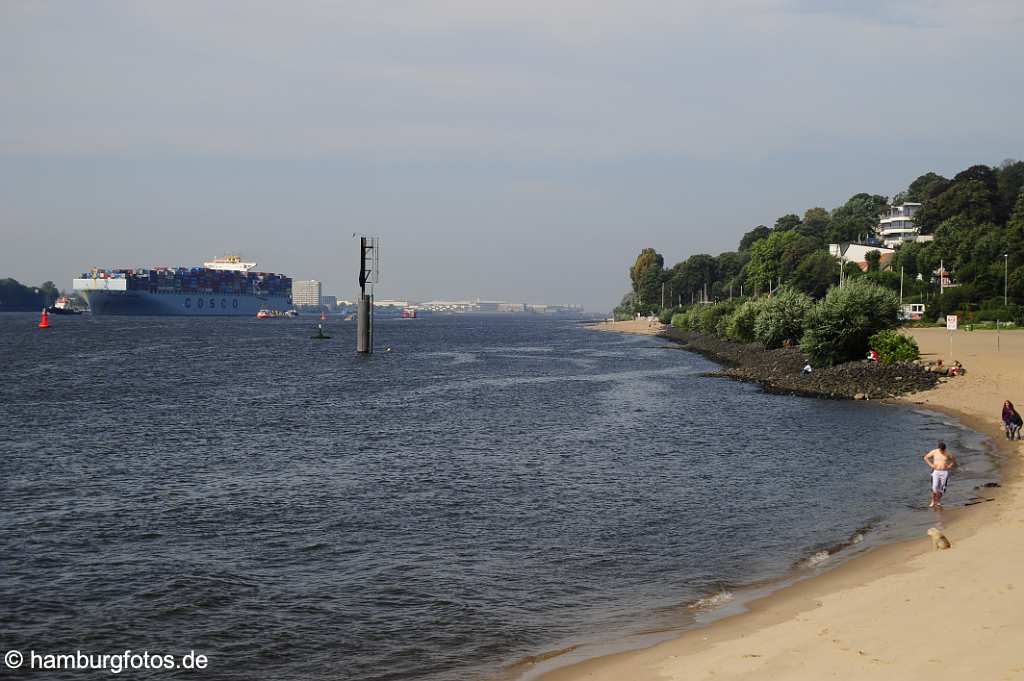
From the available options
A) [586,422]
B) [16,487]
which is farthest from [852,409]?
[16,487]

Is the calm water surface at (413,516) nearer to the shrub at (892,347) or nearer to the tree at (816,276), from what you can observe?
the shrub at (892,347)

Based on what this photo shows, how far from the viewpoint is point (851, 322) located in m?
72.1

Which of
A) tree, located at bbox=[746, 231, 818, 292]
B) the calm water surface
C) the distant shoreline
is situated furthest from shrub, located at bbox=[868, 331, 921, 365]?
tree, located at bbox=[746, 231, 818, 292]

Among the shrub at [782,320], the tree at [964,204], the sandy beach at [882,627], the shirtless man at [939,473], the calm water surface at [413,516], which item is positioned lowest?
the calm water surface at [413,516]

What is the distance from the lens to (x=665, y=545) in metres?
24.8

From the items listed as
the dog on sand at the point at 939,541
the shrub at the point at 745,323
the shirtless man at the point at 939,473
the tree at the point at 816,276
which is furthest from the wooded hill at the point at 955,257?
Answer: the dog on sand at the point at 939,541

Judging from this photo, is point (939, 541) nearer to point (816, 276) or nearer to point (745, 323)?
point (745, 323)

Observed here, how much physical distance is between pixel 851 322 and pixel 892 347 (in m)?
3.82

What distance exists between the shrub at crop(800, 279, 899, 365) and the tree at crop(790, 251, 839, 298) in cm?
9548

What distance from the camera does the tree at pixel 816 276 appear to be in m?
Answer: 166

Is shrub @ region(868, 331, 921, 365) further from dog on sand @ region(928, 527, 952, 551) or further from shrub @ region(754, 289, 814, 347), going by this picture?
dog on sand @ region(928, 527, 952, 551)

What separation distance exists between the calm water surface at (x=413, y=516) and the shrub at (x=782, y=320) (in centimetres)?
3301

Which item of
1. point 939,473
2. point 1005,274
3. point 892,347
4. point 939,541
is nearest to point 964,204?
→ point 1005,274

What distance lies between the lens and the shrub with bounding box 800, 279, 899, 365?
72.1 meters
